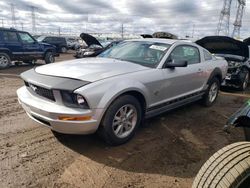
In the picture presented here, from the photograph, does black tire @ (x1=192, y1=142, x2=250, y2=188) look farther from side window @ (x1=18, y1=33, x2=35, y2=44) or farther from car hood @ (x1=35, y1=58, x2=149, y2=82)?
side window @ (x1=18, y1=33, x2=35, y2=44)

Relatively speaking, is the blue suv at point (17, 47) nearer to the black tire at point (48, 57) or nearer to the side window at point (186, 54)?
the black tire at point (48, 57)

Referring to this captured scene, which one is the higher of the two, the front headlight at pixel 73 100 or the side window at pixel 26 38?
the side window at pixel 26 38

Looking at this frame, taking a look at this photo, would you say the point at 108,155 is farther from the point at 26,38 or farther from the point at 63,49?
the point at 63,49

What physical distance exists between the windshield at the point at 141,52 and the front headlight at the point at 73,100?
145 centimetres

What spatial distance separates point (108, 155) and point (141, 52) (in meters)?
2.01

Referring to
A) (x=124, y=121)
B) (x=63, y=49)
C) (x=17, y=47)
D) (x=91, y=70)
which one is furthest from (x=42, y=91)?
(x=63, y=49)

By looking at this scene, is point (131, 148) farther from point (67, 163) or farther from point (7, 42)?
point (7, 42)

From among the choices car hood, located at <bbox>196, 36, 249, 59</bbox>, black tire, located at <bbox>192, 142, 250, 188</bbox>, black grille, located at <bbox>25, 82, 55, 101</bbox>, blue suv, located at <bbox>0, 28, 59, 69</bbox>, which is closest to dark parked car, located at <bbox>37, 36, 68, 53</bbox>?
blue suv, located at <bbox>0, 28, 59, 69</bbox>

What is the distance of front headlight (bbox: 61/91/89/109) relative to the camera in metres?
3.12

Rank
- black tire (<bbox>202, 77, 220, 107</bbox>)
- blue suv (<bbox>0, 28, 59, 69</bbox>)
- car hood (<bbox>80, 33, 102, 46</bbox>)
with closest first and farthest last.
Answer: black tire (<bbox>202, 77, 220, 107</bbox>), blue suv (<bbox>0, 28, 59, 69</bbox>), car hood (<bbox>80, 33, 102, 46</bbox>)

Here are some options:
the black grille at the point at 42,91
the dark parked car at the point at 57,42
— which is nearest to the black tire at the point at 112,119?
the black grille at the point at 42,91

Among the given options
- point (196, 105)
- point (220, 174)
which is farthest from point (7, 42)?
point (220, 174)

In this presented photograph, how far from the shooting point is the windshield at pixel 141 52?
4.29 meters

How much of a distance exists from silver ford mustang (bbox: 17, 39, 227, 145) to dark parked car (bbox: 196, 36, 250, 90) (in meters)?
3.28
